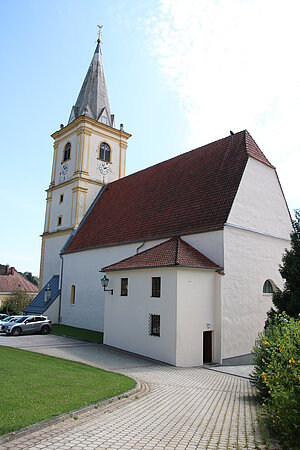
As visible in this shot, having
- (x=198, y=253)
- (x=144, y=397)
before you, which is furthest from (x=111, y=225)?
(x=144, y=397)

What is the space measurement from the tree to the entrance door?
11.2ft

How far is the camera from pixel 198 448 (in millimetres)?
6008

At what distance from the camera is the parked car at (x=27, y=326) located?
23900 mm

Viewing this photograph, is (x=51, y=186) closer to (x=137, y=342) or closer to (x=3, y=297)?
(x=137, y=342)

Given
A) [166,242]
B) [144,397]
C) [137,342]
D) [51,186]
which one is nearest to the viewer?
[144,397]

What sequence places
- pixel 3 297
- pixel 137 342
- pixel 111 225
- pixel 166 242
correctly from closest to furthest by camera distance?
pixel 137 342 → pixel 166 242 → pixel 111 225 → pixel 3 297

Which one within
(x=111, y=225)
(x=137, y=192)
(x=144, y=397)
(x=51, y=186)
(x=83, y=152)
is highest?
(x=83, y=152)

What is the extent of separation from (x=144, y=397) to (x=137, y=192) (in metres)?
18.3

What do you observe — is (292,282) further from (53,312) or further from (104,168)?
(104,168)

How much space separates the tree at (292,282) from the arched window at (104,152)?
2164 centimetres

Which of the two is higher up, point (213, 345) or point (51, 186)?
point (51, 186)

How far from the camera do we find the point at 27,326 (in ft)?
80.0

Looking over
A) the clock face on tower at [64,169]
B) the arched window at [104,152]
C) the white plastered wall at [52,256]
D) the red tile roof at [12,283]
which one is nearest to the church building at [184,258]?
the white plastered wall at [52,256]

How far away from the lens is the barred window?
664 inches
